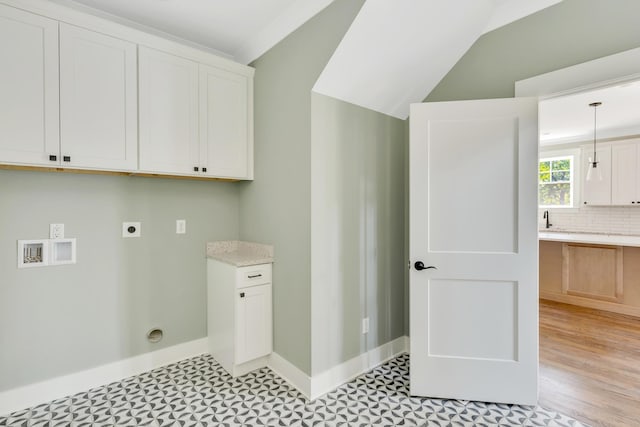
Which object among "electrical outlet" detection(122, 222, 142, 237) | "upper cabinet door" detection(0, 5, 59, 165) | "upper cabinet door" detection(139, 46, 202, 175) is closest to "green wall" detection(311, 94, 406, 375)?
"upper cabinet door" detection(139, 46, 202, 175)

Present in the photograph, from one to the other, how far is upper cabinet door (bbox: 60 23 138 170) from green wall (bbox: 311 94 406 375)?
50.9 inches

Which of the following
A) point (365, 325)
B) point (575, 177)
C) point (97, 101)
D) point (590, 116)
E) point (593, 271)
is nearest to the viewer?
point (97, 101)

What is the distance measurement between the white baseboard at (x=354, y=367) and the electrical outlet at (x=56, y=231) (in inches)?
79.2

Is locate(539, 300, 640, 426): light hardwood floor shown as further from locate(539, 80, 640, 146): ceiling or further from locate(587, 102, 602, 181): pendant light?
locate(539, 80, 640, 146): ceiling

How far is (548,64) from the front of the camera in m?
2.03

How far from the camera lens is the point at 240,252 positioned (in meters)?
2.94

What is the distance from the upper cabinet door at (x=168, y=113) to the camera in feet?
7.49

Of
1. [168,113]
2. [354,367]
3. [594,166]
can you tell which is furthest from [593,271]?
[168,113]

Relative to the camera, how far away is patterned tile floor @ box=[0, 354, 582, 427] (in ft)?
6.44

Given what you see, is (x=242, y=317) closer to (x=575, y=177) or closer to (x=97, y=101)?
(x=97, y=101)

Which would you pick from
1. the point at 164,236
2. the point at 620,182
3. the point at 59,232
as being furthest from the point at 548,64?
the point at 620,182

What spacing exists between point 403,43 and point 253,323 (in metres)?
2.30

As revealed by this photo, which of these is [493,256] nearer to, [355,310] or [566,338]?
[355,310]

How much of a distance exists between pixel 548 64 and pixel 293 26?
1.74 meters
